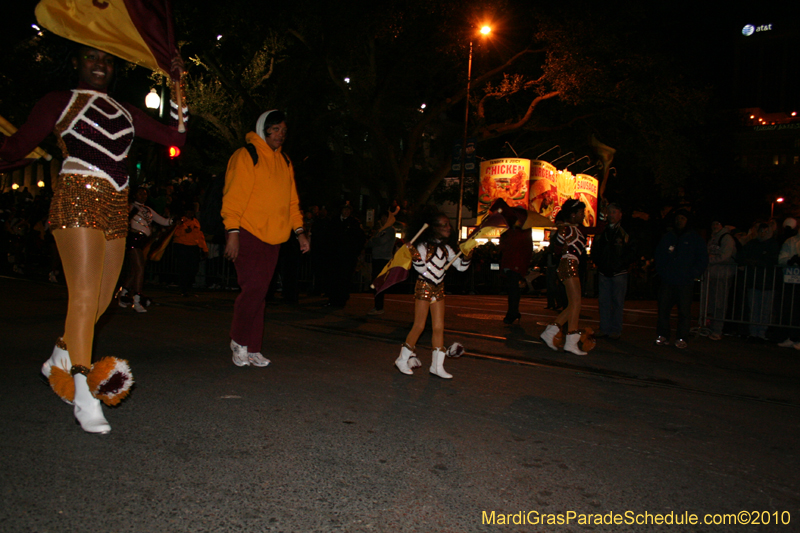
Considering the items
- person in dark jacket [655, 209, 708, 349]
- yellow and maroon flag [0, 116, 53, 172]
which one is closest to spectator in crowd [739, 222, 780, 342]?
person in dark jacket [655, 209, 708, 349]

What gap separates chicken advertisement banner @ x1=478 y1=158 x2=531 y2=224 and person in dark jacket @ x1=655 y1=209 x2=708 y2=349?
683 inches

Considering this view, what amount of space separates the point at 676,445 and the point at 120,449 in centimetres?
313

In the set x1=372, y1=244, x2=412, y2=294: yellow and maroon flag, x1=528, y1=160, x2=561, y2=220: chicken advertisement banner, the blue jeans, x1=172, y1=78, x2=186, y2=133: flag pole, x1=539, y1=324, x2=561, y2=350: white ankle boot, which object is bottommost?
x1=539, y1=324, x2=561, y2=350: white ankle boot

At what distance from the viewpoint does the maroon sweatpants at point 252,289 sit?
17.6 ft

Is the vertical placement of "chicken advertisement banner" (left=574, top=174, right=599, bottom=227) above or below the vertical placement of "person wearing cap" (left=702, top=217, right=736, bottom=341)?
above

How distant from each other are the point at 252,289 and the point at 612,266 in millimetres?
5503

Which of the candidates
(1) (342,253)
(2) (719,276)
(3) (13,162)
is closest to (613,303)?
(2) (719,276)

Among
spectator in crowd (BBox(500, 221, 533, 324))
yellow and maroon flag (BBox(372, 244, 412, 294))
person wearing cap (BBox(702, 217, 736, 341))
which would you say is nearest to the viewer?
yellow and maroon flag (BBox(372, 244, 412, 294))

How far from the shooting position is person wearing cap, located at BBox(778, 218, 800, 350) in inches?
367

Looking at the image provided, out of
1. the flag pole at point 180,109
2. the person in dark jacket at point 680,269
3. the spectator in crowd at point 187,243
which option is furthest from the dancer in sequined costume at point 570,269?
the spectator in crowd at point 187,243

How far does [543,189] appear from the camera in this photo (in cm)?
2758

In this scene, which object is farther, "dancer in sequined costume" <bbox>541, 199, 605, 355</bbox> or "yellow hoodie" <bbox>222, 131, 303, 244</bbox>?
"dancer in sequined costume" <bbox>541, 199, 605, 355</bbox>

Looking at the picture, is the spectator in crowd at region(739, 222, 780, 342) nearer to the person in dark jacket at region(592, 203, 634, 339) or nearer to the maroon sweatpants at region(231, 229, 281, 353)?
the person in dark jacket at region(592, 203, 634, 339)

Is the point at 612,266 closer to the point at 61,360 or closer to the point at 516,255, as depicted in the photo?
the point at 516,255
